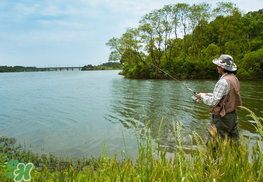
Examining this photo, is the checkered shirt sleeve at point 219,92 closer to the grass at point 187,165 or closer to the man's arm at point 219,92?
the man's arm at point 219,92

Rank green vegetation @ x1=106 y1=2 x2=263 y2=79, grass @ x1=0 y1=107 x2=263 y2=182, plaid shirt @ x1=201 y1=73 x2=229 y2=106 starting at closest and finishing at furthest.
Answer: grass @ x1=0 y1=107 x2=263 y2=182 < plaid shirt @ x1=201 y1=73 x2=229 y2=106 < green vegetation @ x1=106 y1=2 x2=263 y2=79

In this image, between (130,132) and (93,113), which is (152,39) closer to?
(93,113)

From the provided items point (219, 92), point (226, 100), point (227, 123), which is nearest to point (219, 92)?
point (219, 92)

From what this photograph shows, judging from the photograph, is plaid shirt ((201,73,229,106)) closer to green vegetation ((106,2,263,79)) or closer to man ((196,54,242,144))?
man ((196,54,242,144))

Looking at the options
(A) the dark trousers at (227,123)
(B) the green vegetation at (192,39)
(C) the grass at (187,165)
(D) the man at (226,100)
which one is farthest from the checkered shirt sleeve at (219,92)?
(B) the green vegetation at (192,39)

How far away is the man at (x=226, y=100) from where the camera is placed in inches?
139

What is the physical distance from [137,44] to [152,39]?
13.5 ft

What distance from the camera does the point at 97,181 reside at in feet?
7.37

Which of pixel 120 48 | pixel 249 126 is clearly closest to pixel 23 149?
pixel 249 126

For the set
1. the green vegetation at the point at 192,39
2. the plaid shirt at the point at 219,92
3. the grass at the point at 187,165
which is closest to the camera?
the grass at the point at 187,165

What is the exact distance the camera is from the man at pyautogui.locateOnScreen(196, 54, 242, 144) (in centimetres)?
354

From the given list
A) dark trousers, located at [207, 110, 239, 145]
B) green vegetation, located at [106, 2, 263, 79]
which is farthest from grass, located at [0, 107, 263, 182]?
green vegetation, located at [106, 2, 263, 79]

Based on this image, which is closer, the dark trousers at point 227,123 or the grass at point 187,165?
the grass at point 187,165

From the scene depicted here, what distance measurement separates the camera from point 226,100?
11.8 feet
